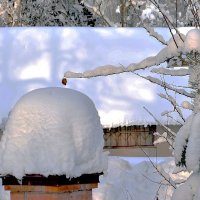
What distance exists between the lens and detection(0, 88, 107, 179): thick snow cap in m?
3.37

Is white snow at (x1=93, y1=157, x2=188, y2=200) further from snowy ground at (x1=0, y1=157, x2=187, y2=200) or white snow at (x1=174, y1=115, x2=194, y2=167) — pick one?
white snow at (x1=174, y1=115, x2=194, y2=167)

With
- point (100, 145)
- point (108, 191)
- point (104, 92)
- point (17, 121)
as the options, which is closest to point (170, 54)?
point (100, 145)

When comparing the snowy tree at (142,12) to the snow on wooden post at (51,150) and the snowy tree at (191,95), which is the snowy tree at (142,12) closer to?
the snowy tree at (191,95)

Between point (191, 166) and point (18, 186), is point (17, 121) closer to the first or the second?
point (18, 186)

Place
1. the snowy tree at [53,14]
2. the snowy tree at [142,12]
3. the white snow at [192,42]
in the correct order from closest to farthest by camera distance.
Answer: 1. the white snow at [192,42]
2. the snowy tree at [142,12]
3. the snowy tree at [53,14]

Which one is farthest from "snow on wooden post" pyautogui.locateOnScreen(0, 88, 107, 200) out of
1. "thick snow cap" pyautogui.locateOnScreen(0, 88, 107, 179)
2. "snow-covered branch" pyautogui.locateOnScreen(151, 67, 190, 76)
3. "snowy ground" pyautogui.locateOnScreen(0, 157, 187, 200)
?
"snowy ground" pyautogui.locateOnScreen(0, 157, 187, 200)

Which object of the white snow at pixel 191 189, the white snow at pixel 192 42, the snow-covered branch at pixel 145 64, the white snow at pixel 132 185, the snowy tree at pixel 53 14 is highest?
the white snow at pixel 192 42

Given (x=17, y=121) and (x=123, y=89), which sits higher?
(x=17, y=121)

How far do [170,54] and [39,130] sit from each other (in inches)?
30.8

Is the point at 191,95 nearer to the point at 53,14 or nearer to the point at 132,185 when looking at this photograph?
the point at 132,185

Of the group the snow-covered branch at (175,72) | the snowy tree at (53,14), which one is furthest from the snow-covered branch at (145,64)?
the snowy tree at (53,14)

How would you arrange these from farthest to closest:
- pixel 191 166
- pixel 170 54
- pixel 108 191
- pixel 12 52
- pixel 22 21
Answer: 1. pixel 22 21
2. pixel 12 52
3. pixel 108 191
4. pixel 170 54
5. pixel 191 166

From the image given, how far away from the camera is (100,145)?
11.6ft

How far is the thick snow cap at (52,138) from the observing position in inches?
132
